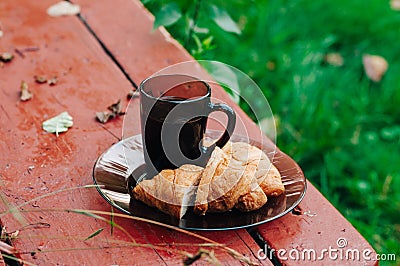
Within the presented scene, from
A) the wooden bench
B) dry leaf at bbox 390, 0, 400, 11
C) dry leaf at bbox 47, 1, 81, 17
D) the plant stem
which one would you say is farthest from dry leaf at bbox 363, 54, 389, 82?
dry leaf at bbox 47, 1, 81, 17

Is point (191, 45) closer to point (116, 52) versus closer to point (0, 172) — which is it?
point (116, 52)

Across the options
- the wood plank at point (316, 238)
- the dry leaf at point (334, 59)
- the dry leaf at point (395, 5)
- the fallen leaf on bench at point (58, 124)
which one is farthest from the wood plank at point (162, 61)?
the dry leaf at point (395, 5)

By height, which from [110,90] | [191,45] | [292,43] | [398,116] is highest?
[110,90]

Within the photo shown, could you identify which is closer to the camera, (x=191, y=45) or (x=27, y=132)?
(x=27, y=132)

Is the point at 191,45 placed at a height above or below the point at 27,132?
below

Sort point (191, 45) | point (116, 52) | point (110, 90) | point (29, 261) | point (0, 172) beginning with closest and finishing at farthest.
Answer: point (29, 261) < point (0, 172) < point (110, 90) < point (116, 52) < point (191, 45)

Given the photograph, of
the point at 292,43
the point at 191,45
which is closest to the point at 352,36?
the point at 292,43

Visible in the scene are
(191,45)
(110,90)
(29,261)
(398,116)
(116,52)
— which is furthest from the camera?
(398,116)
